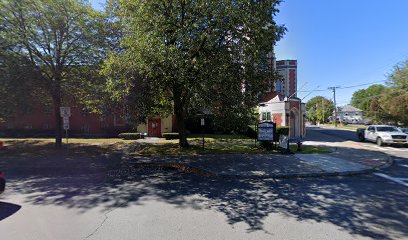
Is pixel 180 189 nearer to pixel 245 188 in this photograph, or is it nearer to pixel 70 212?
pixel 245 188

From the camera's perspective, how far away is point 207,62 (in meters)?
11.4

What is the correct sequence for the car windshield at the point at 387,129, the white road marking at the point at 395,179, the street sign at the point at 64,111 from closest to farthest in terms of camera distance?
the white road marking at the point at 395,179 → the street sign at the point at 64,111 → the car windshield at the point at 387,129

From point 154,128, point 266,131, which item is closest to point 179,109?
point 266,131

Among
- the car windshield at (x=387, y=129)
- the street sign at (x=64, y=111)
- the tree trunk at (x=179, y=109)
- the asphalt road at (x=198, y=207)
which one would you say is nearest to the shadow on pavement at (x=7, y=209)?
the asphalt road at (x=198, y=207)

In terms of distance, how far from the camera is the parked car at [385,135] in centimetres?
1914

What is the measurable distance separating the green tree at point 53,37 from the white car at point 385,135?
2234 cm

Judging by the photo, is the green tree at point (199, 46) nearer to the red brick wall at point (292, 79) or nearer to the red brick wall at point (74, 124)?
the red brick wall at point (74, 124)

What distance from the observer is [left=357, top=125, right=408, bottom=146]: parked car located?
19.1 m

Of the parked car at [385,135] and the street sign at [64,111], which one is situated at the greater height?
the street sign at [64,111]

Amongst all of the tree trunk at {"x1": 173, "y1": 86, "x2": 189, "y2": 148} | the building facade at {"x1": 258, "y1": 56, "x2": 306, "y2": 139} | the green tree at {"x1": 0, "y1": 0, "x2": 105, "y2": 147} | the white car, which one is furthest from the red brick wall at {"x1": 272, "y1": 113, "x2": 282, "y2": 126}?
the green tree at {"x1": 0, "y1": 0, "x2": 105, "y2": 147}

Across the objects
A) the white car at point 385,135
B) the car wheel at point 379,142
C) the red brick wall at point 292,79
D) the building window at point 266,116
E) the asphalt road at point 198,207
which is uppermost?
the red brick wall at point 292,79

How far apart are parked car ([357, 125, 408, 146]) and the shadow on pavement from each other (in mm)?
23587

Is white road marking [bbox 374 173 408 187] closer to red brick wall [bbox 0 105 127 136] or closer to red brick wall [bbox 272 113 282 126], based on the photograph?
red brick wall [bbox 272 113 282 126]

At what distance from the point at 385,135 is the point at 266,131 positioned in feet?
38.0
